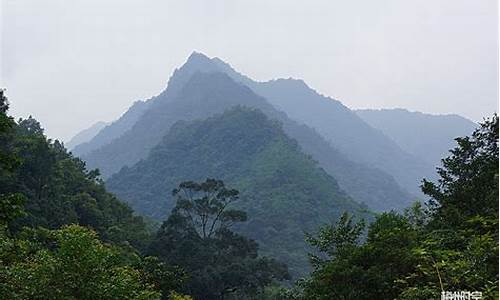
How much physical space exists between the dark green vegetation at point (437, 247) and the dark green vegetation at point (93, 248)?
150 inches

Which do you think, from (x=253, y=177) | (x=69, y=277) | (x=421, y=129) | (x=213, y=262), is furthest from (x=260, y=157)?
(x=421, y=129)

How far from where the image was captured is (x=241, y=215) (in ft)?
100

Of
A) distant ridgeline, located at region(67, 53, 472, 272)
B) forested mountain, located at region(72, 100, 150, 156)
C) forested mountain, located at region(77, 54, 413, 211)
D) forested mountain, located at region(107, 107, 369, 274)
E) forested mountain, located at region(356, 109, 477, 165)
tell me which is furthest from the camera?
forested mountain, located at region(356, 109, 477, 165)

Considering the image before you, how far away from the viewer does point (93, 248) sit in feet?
27.3

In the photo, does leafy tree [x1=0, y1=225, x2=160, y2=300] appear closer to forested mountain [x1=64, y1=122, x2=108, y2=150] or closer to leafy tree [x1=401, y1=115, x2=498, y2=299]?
leafy tree [x1=401, y1=115, x2=498, y2=299]

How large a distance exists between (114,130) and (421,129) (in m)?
80.2

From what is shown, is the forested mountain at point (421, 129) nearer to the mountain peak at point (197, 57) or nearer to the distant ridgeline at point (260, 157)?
the distant ridgeline at point (260, 157)

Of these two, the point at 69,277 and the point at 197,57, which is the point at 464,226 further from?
the point at 197,57

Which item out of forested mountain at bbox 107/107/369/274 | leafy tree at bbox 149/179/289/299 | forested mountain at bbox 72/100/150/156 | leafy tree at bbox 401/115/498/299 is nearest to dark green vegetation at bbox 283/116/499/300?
leafy tree at bbox 401/115/498/299

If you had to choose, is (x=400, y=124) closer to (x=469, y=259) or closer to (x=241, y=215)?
(x=241, y=215)

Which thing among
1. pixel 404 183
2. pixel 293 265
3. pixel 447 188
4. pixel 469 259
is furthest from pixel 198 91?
pixel 469 259

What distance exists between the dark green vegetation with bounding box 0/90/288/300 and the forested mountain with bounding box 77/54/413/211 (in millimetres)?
53128

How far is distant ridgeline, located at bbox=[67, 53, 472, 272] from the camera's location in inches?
2052

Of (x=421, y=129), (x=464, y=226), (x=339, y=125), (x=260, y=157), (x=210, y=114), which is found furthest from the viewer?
(x=421, y=129)
